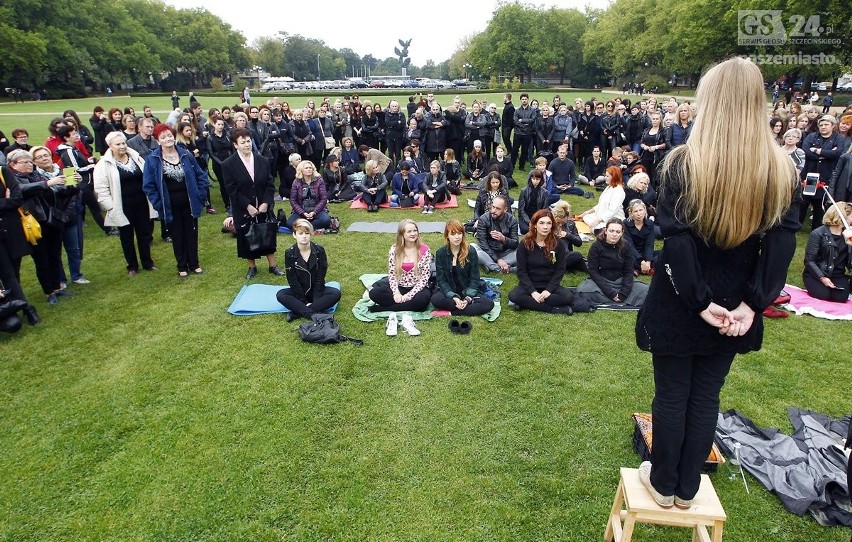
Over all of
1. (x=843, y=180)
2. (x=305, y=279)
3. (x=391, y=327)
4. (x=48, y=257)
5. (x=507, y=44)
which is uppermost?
(x=507, y=44)

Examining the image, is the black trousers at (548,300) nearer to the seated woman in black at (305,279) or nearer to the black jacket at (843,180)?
the seated woman in black at (305,279)

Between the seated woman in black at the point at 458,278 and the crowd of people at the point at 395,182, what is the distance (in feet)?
0.13

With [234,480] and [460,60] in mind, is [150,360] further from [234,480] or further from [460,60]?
[460,60]

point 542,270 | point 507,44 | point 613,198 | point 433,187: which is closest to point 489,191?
point 613,198

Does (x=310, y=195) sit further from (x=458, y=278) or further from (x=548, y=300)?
(x=548, y=300)

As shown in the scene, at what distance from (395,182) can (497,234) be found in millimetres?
4650

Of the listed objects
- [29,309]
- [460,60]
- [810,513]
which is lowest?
[810,513]

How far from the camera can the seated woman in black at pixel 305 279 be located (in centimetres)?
609

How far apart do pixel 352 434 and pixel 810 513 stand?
3148mm

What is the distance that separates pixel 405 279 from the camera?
634cm

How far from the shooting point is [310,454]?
388 centimetres

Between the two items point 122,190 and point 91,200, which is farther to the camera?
point 91,200

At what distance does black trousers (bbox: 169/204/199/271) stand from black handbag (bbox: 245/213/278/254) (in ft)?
2.85

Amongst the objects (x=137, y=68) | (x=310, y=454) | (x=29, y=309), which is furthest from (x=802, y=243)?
(x=137, y=68)
